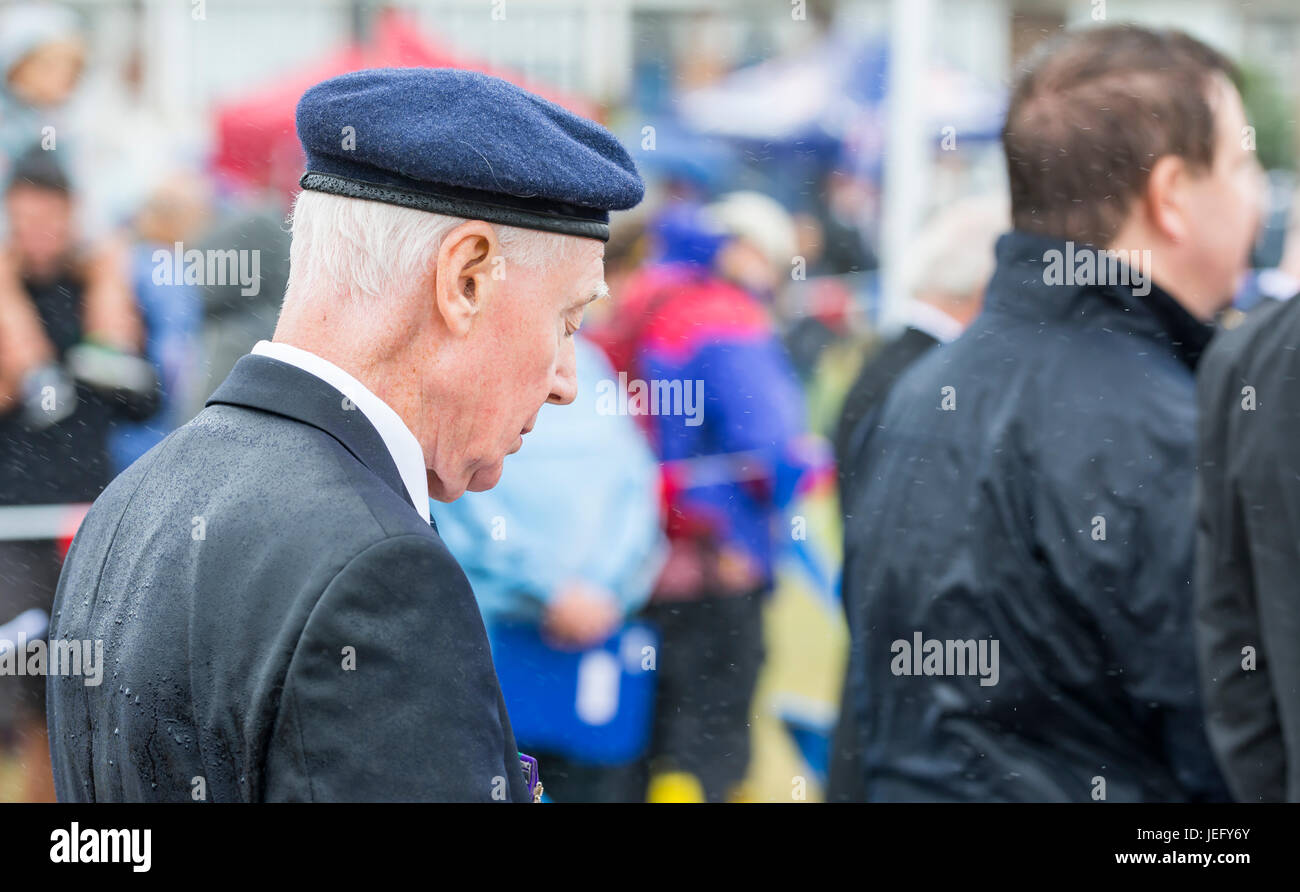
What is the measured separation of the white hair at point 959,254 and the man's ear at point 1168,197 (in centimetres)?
131

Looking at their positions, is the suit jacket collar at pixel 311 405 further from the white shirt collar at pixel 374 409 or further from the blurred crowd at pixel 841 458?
the blurred crowd at pixel 841 458

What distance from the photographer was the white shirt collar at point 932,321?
3.50m

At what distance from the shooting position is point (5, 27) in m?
4.77

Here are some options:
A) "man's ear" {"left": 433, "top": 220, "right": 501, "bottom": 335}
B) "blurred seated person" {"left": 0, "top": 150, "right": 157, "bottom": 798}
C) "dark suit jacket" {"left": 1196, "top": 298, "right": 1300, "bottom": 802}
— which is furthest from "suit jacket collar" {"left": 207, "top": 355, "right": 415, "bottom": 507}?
"blurred seated person" {"left": 0, "top": 150, "right": 157, "bottom": 798}

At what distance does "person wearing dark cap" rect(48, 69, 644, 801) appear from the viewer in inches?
46.9

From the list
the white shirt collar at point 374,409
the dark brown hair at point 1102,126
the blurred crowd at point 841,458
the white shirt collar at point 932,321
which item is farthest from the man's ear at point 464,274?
the white shirt collar at point 932,321

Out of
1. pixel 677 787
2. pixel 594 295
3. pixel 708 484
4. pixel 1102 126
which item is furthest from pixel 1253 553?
pixel 677 787

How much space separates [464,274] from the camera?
1.40 m

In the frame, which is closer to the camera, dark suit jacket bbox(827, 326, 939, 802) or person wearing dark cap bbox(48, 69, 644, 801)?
person wearing dark cap bbox(48, 69, 644, 801)

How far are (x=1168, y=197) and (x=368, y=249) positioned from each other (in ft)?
4.67

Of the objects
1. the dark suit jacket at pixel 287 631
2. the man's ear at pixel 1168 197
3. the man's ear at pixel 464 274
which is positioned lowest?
the dark suit jacket at pixel 287 631

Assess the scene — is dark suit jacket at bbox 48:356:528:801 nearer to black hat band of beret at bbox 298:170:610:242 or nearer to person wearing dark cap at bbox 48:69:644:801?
person wearing dark cap at bbox 48:69:644:801
